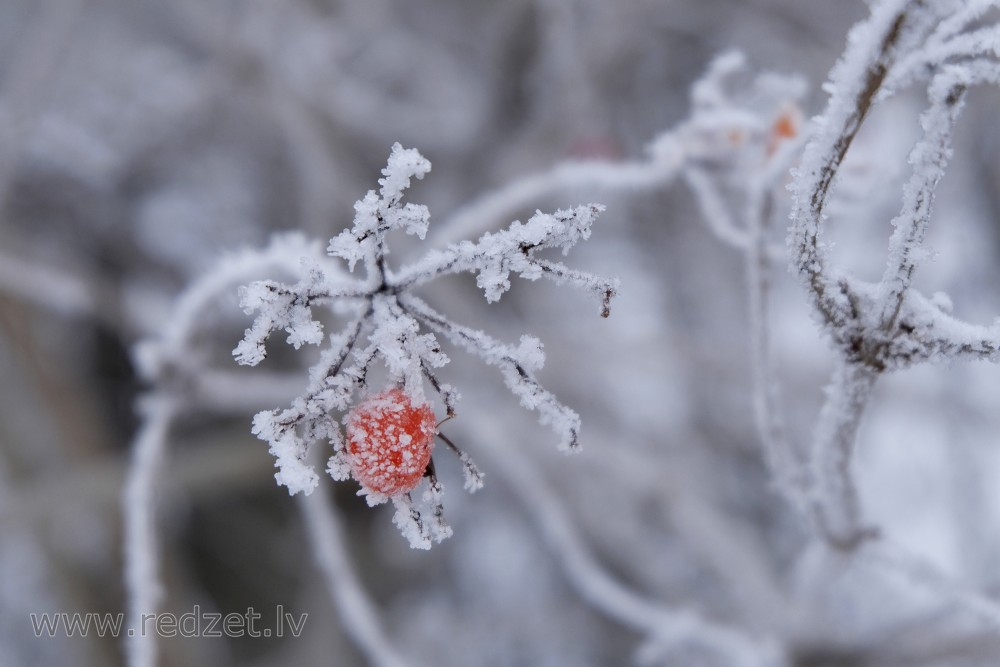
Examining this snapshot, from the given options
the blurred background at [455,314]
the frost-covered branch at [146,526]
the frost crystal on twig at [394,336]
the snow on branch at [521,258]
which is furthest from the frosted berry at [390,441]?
the blurred background at [455,314]

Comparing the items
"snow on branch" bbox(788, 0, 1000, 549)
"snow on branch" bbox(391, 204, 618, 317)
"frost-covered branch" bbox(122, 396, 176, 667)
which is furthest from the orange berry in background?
"frost-covered branch" bbox(122, 396, 176, 667)

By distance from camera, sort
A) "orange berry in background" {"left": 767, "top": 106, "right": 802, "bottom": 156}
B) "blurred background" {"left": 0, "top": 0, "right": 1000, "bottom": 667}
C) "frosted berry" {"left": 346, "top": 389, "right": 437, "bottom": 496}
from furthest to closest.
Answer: "blurred background" {"left": 0, "top": 0, "right": 1000, "bottom": 667}, "orange berry in background" {"left": 767, "top": 106, "right": 802, "bottom": 156}, "frosted berry" {"left": 346, "top": 389, "right": 437, "bottom": 496}

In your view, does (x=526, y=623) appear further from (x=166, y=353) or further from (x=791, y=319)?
(x=166, y=353)

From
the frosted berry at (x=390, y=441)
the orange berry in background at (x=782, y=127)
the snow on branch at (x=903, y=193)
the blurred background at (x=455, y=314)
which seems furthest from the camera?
the blurred background at (x=455, y=314)

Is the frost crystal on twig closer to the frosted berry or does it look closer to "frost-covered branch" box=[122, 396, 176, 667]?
the frosted berry

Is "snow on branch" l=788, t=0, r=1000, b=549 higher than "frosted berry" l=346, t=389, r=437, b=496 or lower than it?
higher

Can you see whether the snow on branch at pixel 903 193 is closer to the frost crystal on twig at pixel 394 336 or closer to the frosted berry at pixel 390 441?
the frost crystal on twig at pixel 394 336

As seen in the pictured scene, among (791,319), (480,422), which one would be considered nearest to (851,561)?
(480,422)
